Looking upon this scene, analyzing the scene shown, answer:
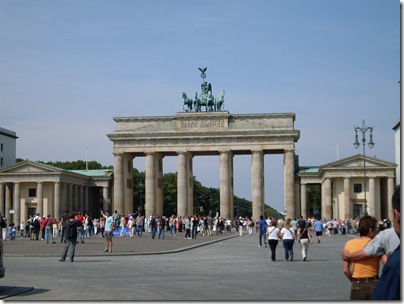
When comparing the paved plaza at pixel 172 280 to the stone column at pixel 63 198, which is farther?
the stone column at pixel 63 198

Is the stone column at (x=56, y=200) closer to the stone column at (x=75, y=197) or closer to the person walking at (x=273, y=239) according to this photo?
the stone column at (x=75, y=197)

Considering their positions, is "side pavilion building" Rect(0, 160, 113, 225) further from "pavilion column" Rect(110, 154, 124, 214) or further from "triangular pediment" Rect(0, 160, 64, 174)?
"pavilion column" Rect(110, 154, 124, 214)

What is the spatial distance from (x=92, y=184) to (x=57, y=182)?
39.1 ft

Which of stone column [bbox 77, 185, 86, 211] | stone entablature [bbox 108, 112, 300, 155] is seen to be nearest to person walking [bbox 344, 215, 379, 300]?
stone entablature [bbox 108, 112, 300, 155]

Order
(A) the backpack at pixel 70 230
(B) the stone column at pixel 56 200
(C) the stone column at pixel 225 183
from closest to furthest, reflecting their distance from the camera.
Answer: (A) the backpack at pixel 70 230 < (B) the stone column at pixel 56 200 < (C) the stone column at pixel 225 183

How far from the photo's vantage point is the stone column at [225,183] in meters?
103

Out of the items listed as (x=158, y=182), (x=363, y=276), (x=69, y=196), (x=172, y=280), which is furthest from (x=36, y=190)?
(x=363, y=276)

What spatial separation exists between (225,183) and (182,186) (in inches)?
232

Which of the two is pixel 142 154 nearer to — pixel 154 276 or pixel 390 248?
pixel 154 276

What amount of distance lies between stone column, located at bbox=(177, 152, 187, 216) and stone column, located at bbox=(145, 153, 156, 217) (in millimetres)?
3519

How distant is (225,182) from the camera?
103 meters

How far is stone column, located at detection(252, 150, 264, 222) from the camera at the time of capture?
334 feet

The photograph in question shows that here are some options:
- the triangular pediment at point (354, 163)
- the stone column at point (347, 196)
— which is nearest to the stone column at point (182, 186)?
the triangular pediment at point (354, 163)

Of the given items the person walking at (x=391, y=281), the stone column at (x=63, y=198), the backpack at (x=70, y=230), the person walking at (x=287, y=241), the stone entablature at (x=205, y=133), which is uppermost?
the stone entablature at (x=205, y=133)
